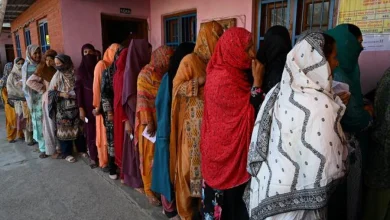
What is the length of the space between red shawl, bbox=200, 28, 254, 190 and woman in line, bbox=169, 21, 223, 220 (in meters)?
0.23

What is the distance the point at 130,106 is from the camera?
2707 mm

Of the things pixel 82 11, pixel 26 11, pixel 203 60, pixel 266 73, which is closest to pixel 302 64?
pixel 266 73

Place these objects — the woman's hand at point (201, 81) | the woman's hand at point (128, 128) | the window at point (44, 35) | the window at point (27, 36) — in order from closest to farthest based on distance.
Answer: the woman's hand at point (201, 81) → the woman's hand at point (128, 128) → the window at point (44, 35) → the window at point (27, 36)

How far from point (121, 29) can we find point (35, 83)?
3.22m

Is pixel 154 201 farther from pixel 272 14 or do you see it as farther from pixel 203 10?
pixel 203 10

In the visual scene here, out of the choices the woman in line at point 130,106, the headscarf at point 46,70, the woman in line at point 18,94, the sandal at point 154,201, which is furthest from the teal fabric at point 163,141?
the woman in line at point 18,94

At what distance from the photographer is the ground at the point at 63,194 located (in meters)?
2.61

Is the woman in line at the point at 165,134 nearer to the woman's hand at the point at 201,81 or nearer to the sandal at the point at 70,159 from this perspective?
the woman's hand at the point at 201,81

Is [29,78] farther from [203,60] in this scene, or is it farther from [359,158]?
[359,158]

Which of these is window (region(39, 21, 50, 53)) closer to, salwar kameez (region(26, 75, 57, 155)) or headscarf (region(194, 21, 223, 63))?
salwar kameez (region(26, 75, 57, 155))

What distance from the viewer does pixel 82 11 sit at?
14.7 feet

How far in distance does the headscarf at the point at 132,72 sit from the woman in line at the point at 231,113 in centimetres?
Answer: 112

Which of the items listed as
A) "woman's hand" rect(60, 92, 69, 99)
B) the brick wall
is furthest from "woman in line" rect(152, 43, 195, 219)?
the brick wall

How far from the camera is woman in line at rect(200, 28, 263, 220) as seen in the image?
162cm
